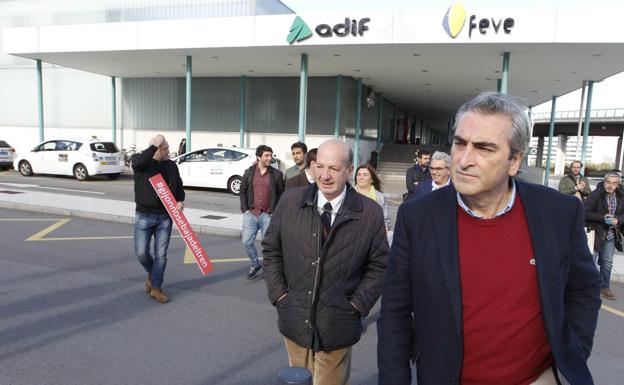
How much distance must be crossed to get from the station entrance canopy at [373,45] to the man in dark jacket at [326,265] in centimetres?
1243

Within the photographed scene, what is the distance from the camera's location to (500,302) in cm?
160

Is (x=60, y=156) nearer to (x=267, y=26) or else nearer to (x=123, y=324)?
(x=267, y=26)

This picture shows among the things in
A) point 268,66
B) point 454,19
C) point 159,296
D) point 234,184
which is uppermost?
point 454,19

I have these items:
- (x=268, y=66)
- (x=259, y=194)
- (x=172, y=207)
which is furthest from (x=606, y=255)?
(x=268, y=66)

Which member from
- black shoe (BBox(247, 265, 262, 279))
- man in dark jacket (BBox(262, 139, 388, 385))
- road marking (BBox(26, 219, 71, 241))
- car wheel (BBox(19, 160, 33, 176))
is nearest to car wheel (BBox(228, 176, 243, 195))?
road marking (BBox(26, 219, 71, 241))

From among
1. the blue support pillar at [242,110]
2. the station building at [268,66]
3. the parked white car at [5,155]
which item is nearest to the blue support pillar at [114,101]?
the station building at [268,66]

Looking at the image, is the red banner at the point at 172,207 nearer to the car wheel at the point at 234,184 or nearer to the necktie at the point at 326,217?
the necktie at the point at 326,217

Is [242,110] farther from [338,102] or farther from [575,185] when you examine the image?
[575,185]

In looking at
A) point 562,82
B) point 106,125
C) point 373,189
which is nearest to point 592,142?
point 562,82

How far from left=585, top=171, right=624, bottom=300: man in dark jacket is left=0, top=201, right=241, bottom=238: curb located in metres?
5.79

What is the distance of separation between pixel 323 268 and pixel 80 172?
669 inches

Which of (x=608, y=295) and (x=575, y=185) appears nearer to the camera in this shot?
(x=608, y=295)

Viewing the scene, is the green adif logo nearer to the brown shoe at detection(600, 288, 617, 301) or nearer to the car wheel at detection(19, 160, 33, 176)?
the brown shoe at detection(600, 288, 617, 301)

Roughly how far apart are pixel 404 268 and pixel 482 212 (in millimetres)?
353
